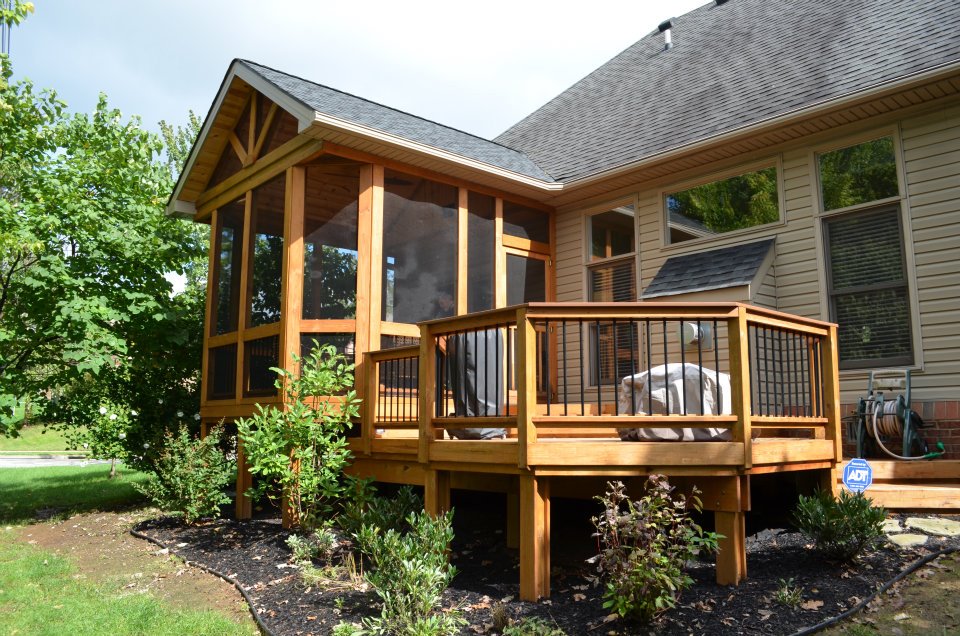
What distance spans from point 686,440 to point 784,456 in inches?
31.2

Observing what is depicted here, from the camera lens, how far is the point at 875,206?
7.27m

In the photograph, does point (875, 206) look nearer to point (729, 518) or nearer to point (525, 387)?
point (729, 518)

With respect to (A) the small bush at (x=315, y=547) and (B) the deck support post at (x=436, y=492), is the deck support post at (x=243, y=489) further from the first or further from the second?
(B) the deck support post at (x=436, y=492)

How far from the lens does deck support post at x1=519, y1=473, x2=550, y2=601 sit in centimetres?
472

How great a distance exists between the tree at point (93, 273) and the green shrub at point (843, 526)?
8060mm

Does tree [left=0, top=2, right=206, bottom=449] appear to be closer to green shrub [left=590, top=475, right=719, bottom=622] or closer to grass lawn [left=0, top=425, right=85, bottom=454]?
green shrub [left=590, top=475, right=719, bottom=622]

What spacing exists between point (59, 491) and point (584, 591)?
11.4 meters

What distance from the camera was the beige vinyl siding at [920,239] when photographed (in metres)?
6.70

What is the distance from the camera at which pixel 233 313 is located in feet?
29.9

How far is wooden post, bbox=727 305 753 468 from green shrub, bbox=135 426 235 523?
5943 mm

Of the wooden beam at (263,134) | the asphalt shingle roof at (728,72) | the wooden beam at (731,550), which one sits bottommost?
the wooden beam at (731,550)

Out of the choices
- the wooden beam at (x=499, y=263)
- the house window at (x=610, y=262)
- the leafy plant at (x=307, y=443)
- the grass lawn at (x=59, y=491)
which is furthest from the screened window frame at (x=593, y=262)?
the grass lawn at (x=59, y=491)

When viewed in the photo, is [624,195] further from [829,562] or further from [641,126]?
[829,562]

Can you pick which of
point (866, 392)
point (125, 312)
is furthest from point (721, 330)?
point (125, 312)
